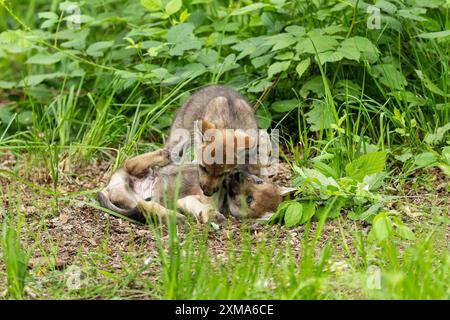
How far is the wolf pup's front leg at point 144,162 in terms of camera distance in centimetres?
653

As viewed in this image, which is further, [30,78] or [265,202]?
[30,78]

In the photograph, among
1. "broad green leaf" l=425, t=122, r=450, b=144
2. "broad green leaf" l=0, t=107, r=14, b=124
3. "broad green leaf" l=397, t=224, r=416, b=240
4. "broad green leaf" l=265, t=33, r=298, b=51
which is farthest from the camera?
"broad green leaf" l=0, t=107, r=14, b=124

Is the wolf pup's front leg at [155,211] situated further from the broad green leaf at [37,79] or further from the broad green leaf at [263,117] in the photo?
the broad green leaf at [37,79]

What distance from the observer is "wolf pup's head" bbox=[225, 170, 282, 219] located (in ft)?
19.4

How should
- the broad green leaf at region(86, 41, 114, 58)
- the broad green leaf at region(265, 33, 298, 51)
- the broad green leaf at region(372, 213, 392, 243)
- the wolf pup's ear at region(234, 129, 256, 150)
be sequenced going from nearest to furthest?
the broad green leaf at region(372, 213, 392, 243), the wolf pup's ear at region(234, 129, 256, 150), the broad green leaf at region(265, 33, 298, 51), the broad green leaf at region(86, 41, 114, 58)

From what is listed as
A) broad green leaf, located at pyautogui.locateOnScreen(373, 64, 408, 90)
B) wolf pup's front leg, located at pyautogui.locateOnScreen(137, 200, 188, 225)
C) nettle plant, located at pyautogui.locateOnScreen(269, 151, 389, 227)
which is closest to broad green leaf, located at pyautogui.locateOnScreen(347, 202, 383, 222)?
nettle plant, located at pyautogui.locateOnScreen(269, 151, 389, 227)

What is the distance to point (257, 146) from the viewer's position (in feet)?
21.0

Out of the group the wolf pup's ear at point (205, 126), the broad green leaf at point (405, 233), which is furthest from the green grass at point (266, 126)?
the wolf pup's ear at point (205, 126)

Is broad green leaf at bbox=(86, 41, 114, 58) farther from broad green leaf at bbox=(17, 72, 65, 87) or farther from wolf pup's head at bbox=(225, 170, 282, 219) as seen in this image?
wolf pup's head at bbox=(225, 170, 282, 219)

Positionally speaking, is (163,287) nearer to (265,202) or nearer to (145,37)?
(265,202)

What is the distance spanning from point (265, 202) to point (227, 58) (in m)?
1.67

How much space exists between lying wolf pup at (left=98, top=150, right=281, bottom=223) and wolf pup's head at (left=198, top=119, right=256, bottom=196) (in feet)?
0.35

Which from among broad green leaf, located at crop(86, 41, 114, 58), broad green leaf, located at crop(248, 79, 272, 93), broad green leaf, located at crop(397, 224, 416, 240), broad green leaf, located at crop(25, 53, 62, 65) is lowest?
broad green leaf, located at crop(397, 224, 416, 240)
